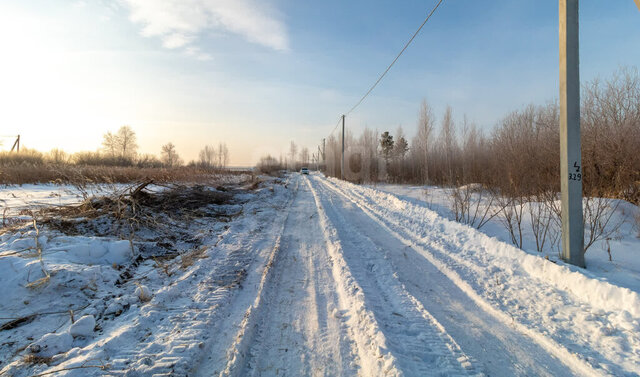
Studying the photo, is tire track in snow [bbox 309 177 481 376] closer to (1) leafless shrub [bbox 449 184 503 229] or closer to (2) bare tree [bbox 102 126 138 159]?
(1) leafless shrub [bbox 449 184 503 229]

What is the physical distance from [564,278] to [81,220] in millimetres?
8402

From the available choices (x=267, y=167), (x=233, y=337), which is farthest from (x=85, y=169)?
(x=267, y=167)

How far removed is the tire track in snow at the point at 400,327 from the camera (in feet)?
6.91

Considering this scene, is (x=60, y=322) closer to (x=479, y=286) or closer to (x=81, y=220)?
(x=81, y=220)

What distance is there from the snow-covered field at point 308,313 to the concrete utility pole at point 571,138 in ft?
1.57

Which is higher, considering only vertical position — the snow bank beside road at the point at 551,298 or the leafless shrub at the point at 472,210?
the leafless shrub at the point at 472,210

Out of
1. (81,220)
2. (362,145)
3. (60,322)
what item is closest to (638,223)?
(60,322)

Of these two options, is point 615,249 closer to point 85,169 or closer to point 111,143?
point 85,169

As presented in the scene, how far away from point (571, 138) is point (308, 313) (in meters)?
4.65

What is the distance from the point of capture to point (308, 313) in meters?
2.89

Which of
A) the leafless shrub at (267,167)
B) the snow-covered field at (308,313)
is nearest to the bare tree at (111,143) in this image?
the leafless shrub at (267,167)

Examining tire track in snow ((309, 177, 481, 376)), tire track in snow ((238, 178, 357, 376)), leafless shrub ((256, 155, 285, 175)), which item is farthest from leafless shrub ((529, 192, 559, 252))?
leafless shrub ((256, 155, 285, 175))

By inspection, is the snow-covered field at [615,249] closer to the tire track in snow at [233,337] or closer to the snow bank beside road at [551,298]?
the snow bank beside road at [551,298]

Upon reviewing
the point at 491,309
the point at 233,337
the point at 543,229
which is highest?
the point at 543,229
